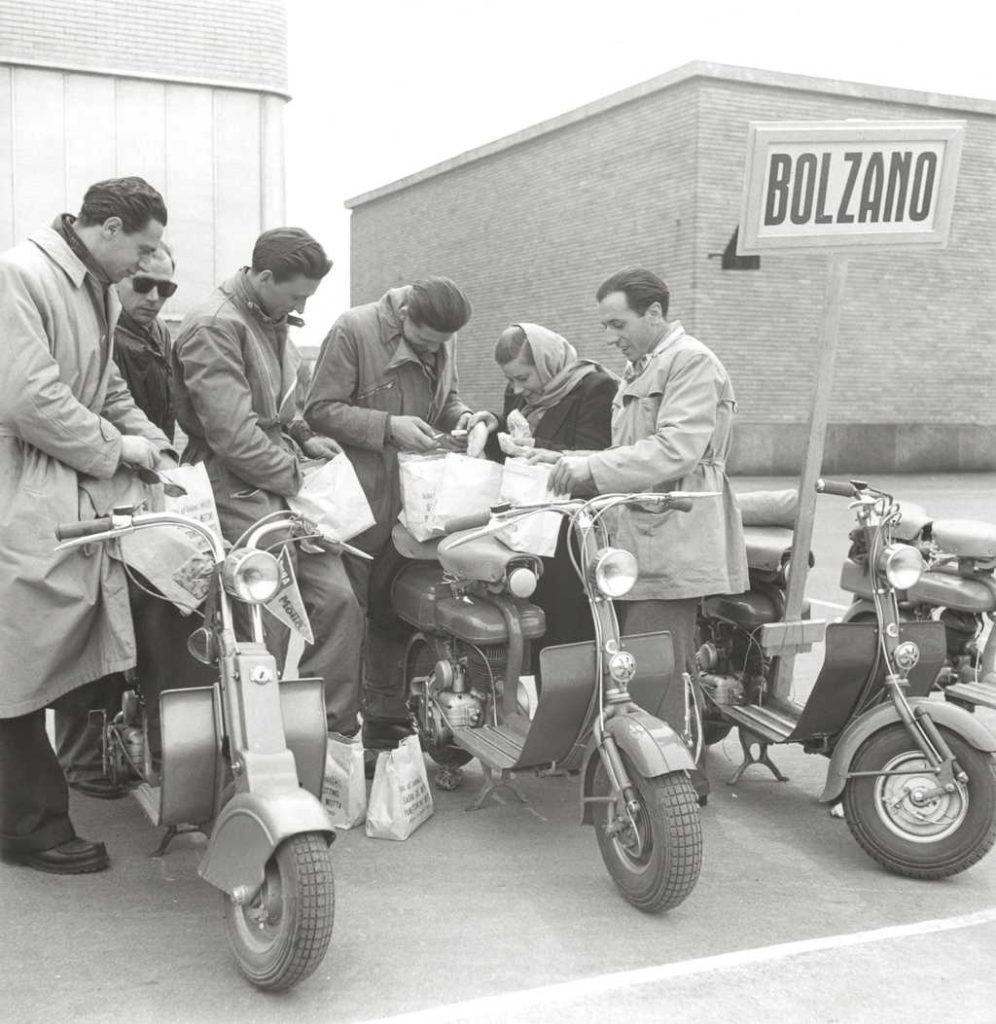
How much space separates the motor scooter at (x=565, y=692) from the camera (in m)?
3.59

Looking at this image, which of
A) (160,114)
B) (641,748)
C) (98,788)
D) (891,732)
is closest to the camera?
(641,748)

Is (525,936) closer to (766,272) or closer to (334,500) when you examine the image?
(334,500)

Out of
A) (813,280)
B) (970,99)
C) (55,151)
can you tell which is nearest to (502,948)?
(55,151)

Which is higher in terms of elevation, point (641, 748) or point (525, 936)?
point (641, 748)

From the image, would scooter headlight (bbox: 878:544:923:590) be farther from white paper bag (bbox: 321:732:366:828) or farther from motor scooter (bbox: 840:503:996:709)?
white paper bag (bbox: 321:732:366:828)

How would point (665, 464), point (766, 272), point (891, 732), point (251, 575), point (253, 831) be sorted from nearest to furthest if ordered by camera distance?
1. point (253, 831)
2. point (251, 575)
3. point (891, 732)
4. point (665, 464)
5. point (766, 272)

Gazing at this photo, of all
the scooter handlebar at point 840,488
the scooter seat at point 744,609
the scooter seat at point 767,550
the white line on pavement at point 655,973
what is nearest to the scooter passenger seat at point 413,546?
the scooter seat at point 744,609

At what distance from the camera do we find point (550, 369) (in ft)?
16.5

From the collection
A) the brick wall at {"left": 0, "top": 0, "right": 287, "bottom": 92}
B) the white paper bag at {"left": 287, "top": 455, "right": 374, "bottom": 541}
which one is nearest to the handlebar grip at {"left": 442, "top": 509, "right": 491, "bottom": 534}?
the white paper bag at {"left": 287, "top": 455, "right": 374, "bottom": 541}

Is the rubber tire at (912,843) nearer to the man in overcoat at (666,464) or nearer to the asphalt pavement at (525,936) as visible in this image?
the asphalt pavement at (525,936)

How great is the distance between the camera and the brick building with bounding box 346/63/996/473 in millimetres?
21797

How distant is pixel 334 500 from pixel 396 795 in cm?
106

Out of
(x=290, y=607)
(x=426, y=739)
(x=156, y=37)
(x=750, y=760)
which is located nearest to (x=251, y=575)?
(x=290, y=607)

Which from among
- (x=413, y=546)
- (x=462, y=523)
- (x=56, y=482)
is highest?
(x=56, y=482)
